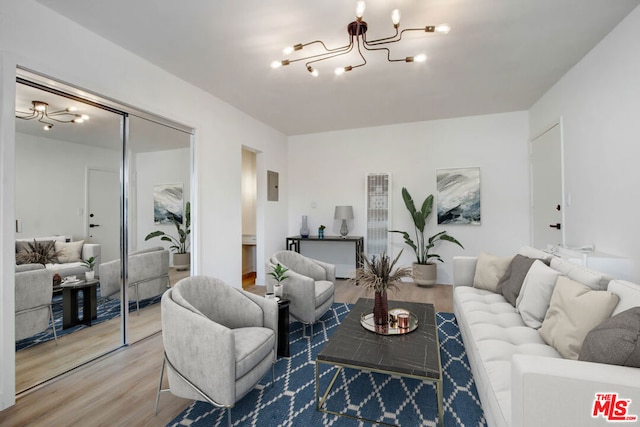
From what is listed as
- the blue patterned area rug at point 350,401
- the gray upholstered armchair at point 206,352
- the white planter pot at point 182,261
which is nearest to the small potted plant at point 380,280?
the blue patterned area rug at point 350,401

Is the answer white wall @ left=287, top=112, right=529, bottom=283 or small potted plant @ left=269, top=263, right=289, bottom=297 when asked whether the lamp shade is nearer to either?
white wall @ left=287, top=112, right=529, bottom=283

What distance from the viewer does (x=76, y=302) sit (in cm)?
266

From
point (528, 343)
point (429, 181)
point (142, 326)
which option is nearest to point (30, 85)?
point (142, 326)

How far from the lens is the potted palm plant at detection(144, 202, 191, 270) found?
3.36 metres

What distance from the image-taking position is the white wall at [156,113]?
1.98 m

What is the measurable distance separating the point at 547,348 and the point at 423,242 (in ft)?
11.1

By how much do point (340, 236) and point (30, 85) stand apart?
443 cm

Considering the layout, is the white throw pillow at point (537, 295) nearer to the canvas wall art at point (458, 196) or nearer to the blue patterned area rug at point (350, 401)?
the blue patterned area rug at point (350, 401)

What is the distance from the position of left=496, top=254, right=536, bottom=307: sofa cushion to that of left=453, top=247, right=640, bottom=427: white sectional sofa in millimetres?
18

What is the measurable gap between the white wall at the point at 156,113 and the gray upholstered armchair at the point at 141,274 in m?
0.40

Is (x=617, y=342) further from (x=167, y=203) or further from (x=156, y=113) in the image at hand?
(x=156, y=113)

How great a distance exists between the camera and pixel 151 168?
311 centimetres

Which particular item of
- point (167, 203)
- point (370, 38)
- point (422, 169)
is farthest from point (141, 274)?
point (422, 169)

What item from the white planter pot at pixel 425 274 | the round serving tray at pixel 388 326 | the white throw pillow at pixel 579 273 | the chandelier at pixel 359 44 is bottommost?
the white planter pot at pixel 425 274
